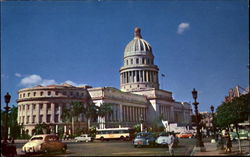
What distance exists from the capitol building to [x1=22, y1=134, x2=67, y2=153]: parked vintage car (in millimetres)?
51267

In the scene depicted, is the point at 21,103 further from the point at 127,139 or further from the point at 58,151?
the point at 58,151

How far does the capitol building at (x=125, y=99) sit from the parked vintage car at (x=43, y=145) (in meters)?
51.3

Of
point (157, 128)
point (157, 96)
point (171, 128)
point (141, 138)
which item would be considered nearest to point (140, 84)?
point (157, 96)

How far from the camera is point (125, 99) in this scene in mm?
101250

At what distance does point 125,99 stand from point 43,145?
76.8 m

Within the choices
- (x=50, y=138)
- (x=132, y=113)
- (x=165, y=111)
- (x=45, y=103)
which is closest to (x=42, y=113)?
(x=45, y=103)

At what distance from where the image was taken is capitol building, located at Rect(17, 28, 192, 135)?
83.0m

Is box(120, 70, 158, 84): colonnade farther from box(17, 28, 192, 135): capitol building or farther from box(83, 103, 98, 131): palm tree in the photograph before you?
box(83, 103, 98, 131): palm tree


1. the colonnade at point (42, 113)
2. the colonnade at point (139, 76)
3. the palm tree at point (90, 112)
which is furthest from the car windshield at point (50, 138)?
the colonnade at point (139, 76)

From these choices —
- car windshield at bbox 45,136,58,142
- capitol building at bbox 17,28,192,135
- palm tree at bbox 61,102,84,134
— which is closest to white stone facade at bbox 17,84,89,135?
capitol building at bbox 17,28,192,135

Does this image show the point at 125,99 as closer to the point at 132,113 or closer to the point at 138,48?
the point at 132,113

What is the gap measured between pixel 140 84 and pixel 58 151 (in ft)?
315

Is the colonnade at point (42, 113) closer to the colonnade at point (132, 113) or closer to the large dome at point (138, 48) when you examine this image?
the colonnade at point (132, 113)

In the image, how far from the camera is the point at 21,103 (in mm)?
85500
